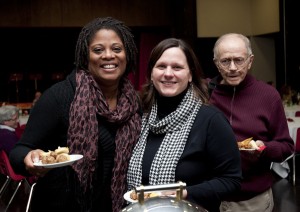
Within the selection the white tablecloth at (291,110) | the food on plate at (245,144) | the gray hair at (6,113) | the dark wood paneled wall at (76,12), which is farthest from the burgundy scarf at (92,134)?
the dark wood paneled wall at (76,12)

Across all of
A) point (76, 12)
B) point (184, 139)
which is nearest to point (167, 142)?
point (184, 139)

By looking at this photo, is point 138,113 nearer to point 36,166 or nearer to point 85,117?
point 85,117

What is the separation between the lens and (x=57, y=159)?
164cm

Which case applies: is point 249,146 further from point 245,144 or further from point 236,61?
point 236,61

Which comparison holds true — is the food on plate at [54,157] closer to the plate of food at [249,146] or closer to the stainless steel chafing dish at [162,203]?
the stainless steel chafing dish at [162,203]

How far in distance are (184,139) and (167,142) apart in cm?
7

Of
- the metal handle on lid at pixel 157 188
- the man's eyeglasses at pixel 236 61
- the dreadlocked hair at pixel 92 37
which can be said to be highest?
the dreadlocked hair at pixel 92 37

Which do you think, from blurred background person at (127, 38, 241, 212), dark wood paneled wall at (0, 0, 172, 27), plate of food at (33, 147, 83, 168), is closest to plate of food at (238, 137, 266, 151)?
blurred background person at (127, 38, 241, 212)

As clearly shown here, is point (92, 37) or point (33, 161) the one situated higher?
point (92, 37)

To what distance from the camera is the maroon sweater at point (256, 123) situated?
84.3 inches

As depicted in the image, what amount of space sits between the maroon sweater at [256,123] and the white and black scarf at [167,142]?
420 millimetres

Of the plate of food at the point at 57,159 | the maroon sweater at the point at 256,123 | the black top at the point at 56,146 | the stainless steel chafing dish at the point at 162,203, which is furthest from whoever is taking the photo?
the maroon sweater at the point at 256,123

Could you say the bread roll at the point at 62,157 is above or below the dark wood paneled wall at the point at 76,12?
below

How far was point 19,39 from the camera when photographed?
1207 cm
